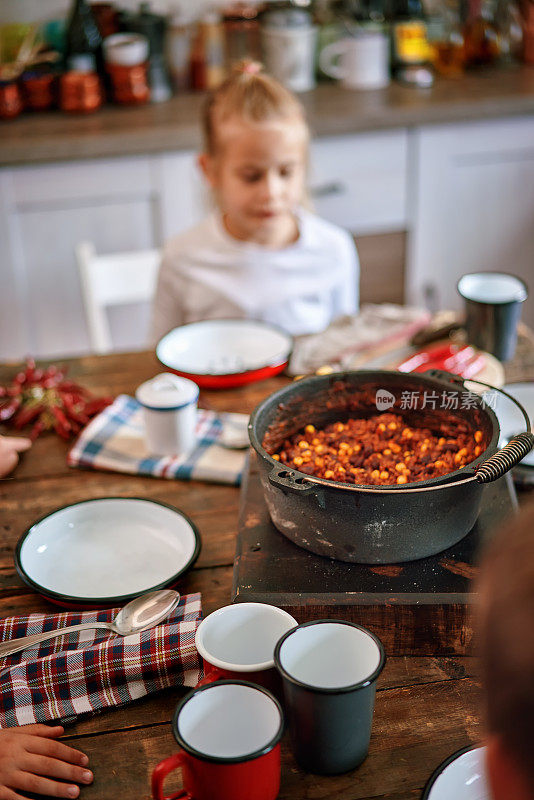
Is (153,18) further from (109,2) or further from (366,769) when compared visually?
(366,769)

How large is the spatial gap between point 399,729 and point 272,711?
18 centimetres

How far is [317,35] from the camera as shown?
3316 mm

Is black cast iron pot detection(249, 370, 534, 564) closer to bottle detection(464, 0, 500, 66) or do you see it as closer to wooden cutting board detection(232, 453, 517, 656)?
wooden cutting board detection(232, 453, 517, 656)

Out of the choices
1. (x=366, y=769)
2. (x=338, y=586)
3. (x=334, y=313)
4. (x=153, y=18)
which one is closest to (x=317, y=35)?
(x=153, y=18)

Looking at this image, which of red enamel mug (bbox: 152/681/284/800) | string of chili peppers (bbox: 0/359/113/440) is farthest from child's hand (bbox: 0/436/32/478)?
red enamel mug (bbox: 152/681/284/800)

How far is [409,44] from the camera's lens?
3219 millimetres

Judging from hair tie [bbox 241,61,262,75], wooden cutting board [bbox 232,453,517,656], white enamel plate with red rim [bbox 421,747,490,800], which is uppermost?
hair tie [bbox 241,61,262,75]

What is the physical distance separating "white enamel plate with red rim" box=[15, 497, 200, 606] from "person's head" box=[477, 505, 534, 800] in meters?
0.60

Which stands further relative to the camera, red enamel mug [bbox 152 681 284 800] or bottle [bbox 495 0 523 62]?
bottle [bbox 495 0 523 62]

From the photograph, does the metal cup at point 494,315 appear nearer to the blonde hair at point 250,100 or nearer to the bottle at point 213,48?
the blonde hair at point 250,100

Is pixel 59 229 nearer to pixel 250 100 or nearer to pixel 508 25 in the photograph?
pixel 250 100

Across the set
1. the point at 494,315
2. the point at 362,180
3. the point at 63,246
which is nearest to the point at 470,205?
the point at 362,180

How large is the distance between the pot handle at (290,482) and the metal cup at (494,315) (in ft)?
2.49

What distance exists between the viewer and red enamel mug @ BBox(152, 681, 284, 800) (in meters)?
0.77
